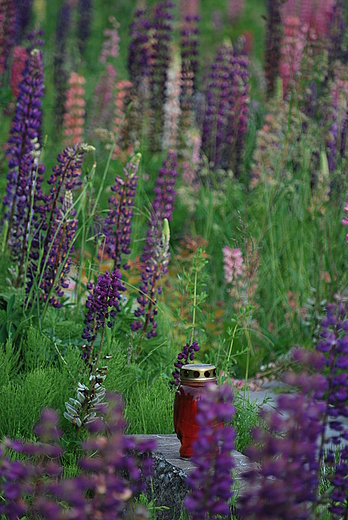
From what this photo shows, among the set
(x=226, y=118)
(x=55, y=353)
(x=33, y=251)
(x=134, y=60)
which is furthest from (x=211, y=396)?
(x=134, y=60)

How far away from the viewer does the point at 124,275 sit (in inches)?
165

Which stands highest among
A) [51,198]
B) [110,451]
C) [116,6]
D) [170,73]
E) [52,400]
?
[116,6]

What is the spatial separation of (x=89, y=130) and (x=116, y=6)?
884cm

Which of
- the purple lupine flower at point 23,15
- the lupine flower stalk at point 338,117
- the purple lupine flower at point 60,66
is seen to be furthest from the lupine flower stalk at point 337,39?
the purple lupine flower at point 23,15

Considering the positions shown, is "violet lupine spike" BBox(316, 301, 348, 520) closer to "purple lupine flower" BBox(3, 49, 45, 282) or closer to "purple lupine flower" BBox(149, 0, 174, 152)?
"purple lupine flower" BBox(3, 49, 45, 282)

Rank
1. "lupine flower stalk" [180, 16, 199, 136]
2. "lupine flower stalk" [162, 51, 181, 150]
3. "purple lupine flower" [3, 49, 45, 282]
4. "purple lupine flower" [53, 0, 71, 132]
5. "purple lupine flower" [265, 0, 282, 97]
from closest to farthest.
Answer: "purple lupine flower" [3, 49, 45, 282] < "lupine flower stalk" [180, 16, 199, 136] < "lupine flower stalk" [162, 51, 181, 150] < "purple lupine flower" [53, 0, 71, 132] < "purple lupine flower" [265, 0, 282, 97]

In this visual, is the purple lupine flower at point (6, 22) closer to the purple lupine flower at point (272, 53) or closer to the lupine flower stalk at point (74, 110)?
the lupine flower stalk at point (74, 110)

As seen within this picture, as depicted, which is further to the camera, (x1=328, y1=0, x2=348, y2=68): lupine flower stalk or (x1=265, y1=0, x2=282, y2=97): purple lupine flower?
(x1=265, y1=0, x2=282, y2=97): purple lupine flower

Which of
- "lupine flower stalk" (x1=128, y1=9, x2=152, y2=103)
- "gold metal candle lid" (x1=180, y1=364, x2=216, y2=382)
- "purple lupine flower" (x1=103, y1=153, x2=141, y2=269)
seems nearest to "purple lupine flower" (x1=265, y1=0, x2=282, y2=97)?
"lupine flower stalk" (x1=128, y1=9, x2=152, y2=103)

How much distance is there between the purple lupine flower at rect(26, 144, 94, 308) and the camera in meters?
2.99

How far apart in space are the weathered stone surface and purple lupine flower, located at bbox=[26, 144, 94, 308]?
0.97 m

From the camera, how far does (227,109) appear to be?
5.85 m

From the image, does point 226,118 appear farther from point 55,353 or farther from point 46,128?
point 55,353

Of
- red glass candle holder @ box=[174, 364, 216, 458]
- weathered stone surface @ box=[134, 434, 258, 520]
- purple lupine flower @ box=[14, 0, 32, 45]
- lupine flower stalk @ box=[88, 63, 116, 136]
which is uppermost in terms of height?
purple lupine flower @ box=[14, 0, 32, 45]
